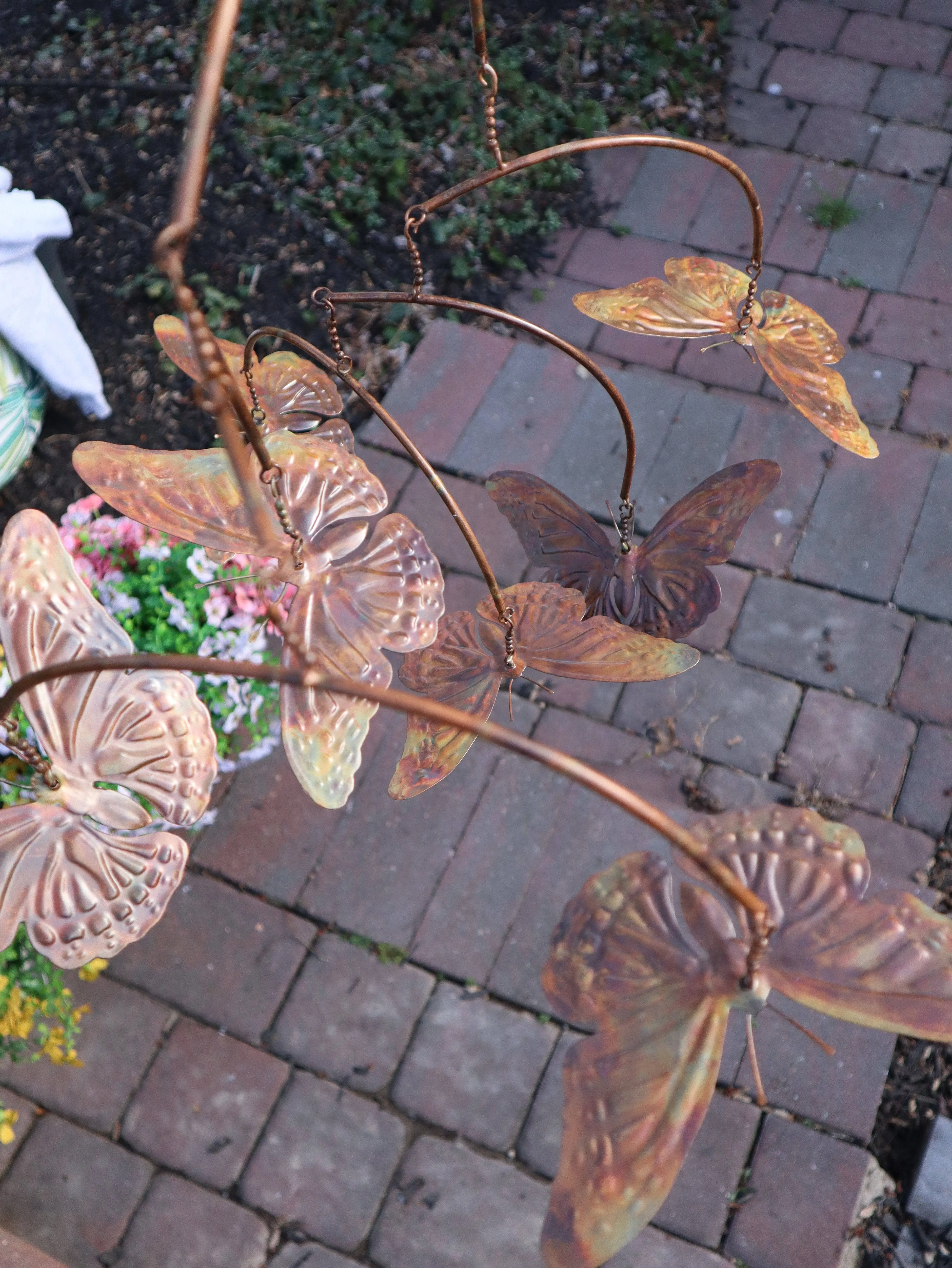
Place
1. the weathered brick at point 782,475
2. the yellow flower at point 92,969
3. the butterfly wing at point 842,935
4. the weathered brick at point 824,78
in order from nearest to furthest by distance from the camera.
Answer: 1. the butterfly wing at point 842,935
2. the yellow flower at point 92,969
3. the weathered brick at point 782,475
4. the weathered brick at point 824,78

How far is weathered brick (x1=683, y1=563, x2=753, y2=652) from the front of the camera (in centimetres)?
251

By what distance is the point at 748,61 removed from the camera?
11.9ft

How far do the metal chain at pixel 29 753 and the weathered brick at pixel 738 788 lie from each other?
1511 millimetres

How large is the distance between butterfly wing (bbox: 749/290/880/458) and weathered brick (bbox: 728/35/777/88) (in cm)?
272

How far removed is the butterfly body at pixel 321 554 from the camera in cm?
117

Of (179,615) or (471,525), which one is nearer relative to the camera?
(179,615)

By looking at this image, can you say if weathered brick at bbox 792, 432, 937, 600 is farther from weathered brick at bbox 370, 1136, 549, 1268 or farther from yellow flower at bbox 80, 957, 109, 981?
yellow flower at bbox 80, 957, 109, 981

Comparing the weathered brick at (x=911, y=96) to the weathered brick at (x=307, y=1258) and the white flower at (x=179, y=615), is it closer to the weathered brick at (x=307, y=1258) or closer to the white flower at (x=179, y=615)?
the white flower at (x=179, y=615)

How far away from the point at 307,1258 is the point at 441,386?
2.16 metres

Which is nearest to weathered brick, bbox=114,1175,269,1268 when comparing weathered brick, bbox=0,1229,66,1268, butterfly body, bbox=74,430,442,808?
weathered brick, bbox=0,1229,66,1268

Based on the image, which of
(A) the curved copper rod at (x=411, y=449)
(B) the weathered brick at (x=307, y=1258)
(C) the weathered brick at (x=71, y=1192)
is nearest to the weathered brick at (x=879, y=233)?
(A) the curved copper rod at (x=411, y=449)

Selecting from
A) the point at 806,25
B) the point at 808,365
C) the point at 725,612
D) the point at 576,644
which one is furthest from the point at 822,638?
the point at 806,25

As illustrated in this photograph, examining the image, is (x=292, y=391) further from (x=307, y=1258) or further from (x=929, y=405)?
(x=929, y=405)

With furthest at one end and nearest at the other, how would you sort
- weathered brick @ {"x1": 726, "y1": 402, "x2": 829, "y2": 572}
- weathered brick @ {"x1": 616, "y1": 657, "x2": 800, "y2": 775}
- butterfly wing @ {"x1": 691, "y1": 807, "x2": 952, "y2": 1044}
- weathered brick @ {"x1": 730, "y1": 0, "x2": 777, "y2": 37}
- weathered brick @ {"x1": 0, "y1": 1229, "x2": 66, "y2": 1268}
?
weathered brick @ {"x1": 730, "y1": 0, "x2": 777, "y2": 37} → weathered brick @ {"x1": 726, "y1": 402, "x2": 829, "y2": 572} → weathered brick @ {"x1": 616, "y1": 657, "x2": 800, "y2": 775} → weathered brick @ {"x1": 0, "y1": 1229, "x2": 66, "y2": 1268} → butterfly wing @ {"x1": 691, "y1": 807, "x2": 952, "y2": 1044}
